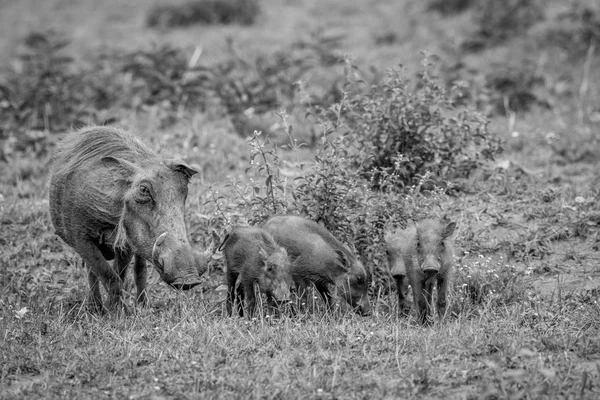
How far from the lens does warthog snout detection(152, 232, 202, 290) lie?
17.8ft

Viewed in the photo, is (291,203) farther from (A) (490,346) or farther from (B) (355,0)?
(B) (355,0)

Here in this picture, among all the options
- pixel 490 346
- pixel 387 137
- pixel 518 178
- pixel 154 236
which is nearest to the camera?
pixel 490 346

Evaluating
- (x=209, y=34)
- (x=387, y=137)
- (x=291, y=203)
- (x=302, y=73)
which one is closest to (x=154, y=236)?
(x=291, y=203)

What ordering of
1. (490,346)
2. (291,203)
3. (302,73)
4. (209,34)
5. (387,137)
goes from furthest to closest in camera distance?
(209,34) → (302,73) → (387,137) → (291,203) → (490,346)

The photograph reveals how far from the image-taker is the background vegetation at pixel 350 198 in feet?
15.8

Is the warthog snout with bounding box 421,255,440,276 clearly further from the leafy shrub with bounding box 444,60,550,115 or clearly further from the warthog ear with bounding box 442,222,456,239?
the leafy shrub with bounding box 444,60,550,115

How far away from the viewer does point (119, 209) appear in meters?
5.94

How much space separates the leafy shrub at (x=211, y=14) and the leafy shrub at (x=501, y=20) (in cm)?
412

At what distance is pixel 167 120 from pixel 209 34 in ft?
18.6

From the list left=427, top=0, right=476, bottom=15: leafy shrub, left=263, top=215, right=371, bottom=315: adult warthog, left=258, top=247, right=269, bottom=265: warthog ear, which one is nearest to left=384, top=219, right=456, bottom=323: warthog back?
left=263, top=215, right=371, bottom=315: adult warthog

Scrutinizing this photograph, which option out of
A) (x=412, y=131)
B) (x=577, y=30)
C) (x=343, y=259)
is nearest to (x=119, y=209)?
(x=343, y=259)

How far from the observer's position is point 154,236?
572 centimetres

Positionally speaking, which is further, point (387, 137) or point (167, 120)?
point (167, 120)

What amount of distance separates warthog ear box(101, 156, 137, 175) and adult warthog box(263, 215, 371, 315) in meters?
1.01
